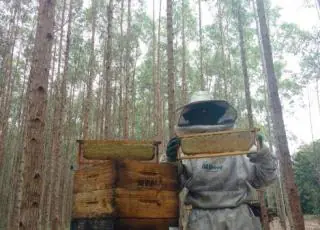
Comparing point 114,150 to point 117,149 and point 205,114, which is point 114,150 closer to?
point 117,149

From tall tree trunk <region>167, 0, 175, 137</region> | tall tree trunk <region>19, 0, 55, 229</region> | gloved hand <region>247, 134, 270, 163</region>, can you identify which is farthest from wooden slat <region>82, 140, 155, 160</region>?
tall tree trunk <region>167, 0, 175, 137</region>

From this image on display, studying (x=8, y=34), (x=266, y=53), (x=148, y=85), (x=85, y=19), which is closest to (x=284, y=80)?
(x=148, y=85)

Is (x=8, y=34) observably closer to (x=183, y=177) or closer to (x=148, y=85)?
(x=148, y=85)

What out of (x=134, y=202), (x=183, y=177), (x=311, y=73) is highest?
(x=311, y=73)

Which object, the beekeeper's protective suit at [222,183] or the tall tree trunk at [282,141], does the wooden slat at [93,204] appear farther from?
the tall tree trunk at [282,141]

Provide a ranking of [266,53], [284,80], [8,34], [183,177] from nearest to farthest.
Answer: [183,177]
[266,53]
[8,34]
[284,80]

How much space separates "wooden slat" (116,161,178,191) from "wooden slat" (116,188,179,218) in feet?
0.11

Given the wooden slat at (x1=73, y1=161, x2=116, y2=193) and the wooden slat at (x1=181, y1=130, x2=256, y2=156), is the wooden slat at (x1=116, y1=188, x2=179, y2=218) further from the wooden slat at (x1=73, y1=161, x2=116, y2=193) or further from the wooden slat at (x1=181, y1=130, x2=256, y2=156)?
the wooden slat at (x1=181, y1=130, x2=256, y2=156)

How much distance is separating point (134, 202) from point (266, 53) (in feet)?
16.0

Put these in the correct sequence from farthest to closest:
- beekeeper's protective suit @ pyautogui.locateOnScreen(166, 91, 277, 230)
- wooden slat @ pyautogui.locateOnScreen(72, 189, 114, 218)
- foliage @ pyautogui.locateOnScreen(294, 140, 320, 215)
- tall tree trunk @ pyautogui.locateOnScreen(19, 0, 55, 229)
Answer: foliage @ pyautogui.locateOnScreen(294, 140, 320, 215), tall tree trunk @ pyautogui.locateOnScreen(19, 0, 55, 229), beekeeper's protective suit @ pyautogui.locateOnScreen(166, 91, 277, 230), wooden slat @ pyautogui.locateOnScreen(72, 189, 114, 218)

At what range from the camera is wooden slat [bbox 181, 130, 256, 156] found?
2152 mm

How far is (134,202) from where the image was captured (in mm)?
2086

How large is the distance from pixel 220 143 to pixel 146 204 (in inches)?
23.7

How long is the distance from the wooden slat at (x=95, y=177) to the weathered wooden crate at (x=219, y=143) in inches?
19.2
